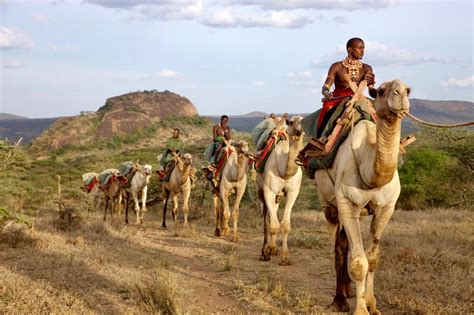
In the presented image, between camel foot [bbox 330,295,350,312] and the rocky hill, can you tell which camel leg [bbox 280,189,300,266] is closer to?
camel foot [bbox 330,295,350,312]

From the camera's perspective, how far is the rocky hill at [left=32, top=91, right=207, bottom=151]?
Answer: 62.9m

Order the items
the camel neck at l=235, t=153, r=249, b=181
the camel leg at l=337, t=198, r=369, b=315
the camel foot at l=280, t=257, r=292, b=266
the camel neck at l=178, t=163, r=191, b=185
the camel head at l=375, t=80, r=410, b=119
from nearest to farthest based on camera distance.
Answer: the camel head at l=375, t=80, r=410, b=119
the camel leg at l=337, t=198, r=369, b=315
the camel foot at l=280, t=257, r=292, b=266
the camel neck at l=235, t=153, r=249, b=181
the camel neck at l=178, t=163, r=191, b=185

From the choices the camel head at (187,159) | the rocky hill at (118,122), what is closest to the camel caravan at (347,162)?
the camel head at (187,159)

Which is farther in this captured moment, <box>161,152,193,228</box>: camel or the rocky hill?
the rocky hill

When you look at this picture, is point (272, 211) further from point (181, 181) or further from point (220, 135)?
point (181, 181)

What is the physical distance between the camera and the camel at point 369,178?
198 inches

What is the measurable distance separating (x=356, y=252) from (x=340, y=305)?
1.35 m

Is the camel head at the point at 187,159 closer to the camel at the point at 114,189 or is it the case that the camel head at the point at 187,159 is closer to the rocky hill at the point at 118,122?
the camel at the point at 114,189

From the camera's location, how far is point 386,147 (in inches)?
200

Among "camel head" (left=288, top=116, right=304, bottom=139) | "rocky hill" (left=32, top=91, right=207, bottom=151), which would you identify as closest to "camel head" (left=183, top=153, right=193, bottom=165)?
"camel head" (left=288, top=116, right=304, bottom=139)

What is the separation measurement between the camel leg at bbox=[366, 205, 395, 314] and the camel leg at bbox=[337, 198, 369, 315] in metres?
0.27

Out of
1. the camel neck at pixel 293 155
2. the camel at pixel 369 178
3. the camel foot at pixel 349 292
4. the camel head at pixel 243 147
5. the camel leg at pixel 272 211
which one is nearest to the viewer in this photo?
the camel at pixel 369 178

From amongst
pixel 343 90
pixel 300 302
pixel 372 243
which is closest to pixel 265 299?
pixel 300 302

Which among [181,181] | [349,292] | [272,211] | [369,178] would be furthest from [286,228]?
[181,181]
